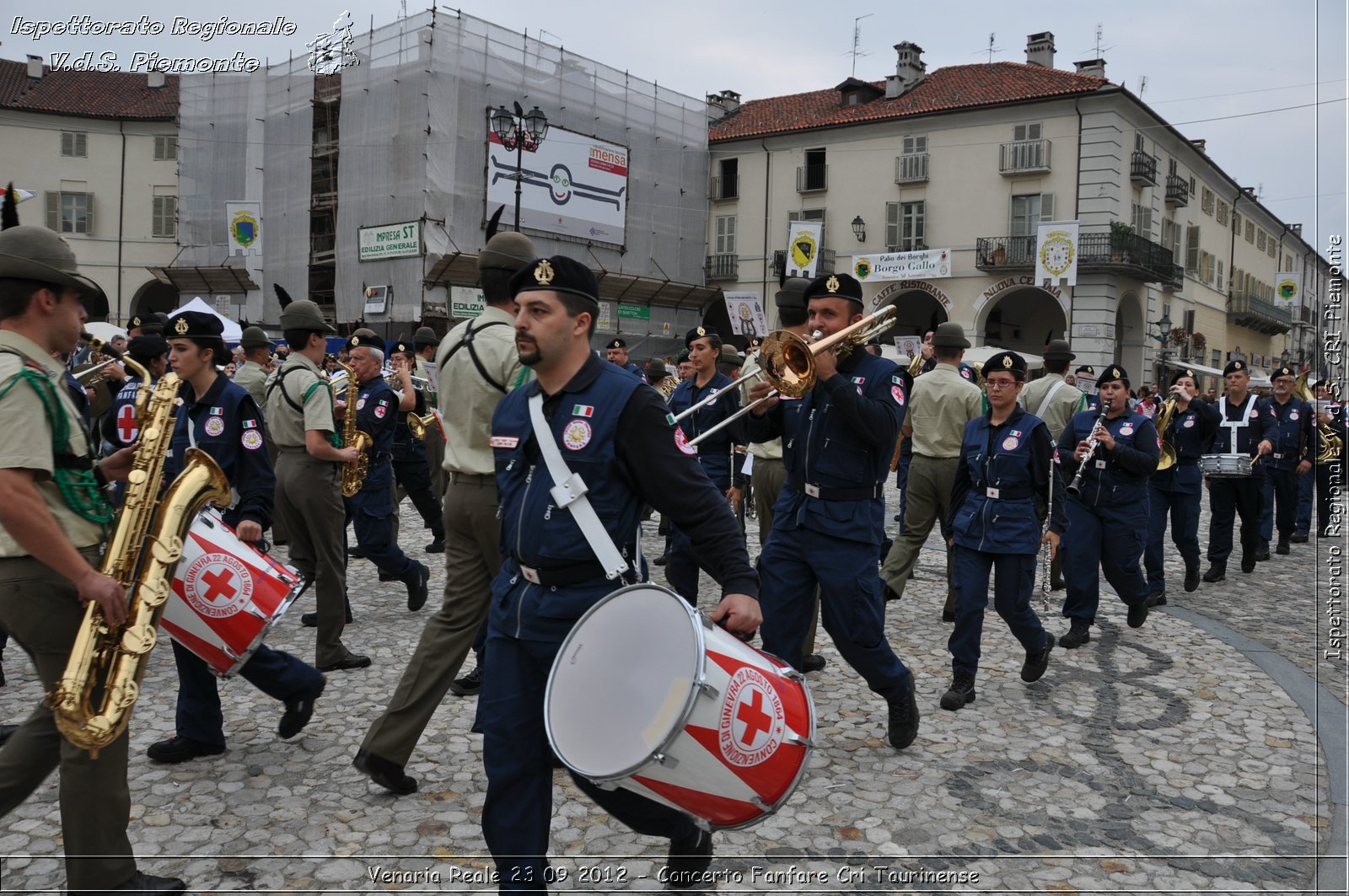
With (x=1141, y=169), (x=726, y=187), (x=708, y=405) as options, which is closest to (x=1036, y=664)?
(x=708, y=405)

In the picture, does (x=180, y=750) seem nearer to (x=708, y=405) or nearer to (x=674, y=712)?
(x=674, y=712)

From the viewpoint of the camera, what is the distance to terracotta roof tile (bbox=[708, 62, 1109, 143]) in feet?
112

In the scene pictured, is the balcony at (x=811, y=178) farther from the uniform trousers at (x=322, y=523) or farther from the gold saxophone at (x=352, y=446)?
the uniform trousers at (x=322, y=523)

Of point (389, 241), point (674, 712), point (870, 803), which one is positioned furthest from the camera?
point (389, 241)

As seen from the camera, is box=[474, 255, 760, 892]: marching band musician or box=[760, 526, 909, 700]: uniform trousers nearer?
box=[474, 255, 760, 892]: marching band musician

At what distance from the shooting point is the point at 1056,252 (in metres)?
26.3

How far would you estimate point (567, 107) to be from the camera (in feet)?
112

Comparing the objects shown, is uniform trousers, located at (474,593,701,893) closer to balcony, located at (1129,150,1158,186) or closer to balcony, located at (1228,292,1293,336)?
balcony, located at (1129,150,1158,186)

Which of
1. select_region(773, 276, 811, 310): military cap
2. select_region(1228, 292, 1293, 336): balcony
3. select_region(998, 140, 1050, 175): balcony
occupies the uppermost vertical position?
select_region(998, 140, 1050, 175): balcony

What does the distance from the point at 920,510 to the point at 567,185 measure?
92.2 ft

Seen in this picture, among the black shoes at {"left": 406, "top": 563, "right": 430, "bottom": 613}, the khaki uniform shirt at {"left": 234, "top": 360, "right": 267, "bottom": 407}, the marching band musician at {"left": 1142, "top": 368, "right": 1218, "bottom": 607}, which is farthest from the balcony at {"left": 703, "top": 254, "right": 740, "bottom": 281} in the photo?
the black shoes at {"left": 406, "top": 563, "right": 430, "bottom": 613}

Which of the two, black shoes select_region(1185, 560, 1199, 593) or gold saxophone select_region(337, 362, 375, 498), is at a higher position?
gold saxophone select_region(337, 362, 375, 498)

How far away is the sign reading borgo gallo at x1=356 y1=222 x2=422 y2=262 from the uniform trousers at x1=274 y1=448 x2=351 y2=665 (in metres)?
25.0

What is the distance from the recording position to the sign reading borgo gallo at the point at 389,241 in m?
30.1
